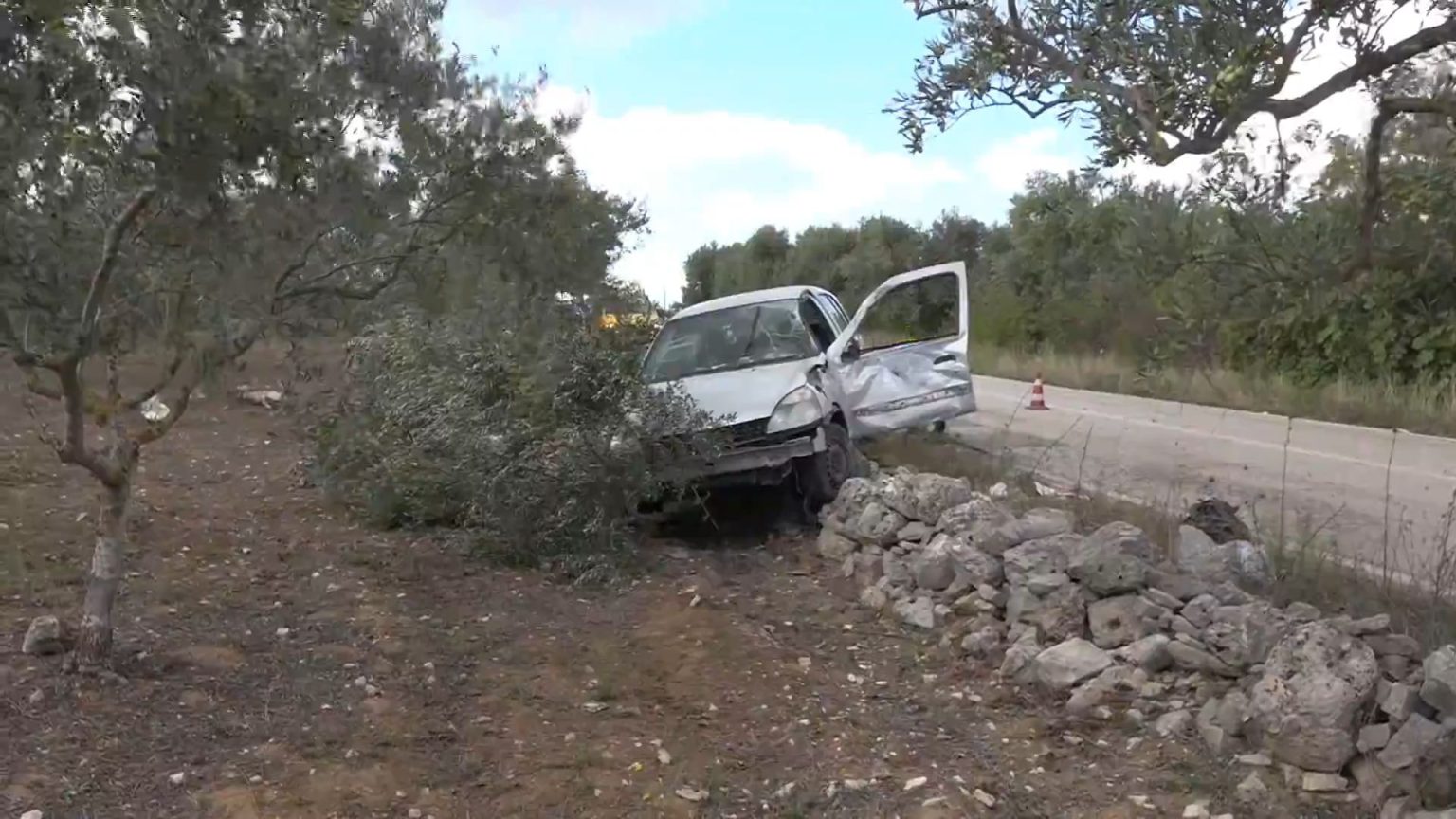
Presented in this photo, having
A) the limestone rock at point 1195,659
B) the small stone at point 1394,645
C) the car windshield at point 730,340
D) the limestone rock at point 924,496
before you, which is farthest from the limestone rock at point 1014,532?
the car windshield at point 730,340

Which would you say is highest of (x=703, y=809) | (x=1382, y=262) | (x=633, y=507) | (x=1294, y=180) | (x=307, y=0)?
(x=307, y=0)

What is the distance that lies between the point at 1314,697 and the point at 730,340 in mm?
5999

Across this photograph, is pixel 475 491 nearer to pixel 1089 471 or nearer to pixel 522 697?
pixel 522 697

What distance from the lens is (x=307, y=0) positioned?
465 centimetres

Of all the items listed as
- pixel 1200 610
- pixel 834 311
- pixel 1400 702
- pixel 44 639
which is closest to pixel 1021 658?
pixel 1200 610

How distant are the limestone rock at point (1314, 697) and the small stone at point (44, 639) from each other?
503cm

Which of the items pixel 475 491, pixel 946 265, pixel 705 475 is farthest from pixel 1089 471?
pixel 475 491

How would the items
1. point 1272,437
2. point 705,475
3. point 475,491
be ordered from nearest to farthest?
point 475,491 < point 705,475 < point 1272,437

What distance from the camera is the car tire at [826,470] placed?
342 inches

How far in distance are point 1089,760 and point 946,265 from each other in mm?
5425

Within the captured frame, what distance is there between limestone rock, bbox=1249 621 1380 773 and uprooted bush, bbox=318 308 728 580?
394 centimetres

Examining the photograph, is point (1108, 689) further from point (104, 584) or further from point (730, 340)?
point (730, 340)

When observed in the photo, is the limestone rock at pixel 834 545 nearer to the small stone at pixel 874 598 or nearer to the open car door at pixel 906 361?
the small stone at pixel 874 598

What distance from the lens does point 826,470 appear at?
872 cm
